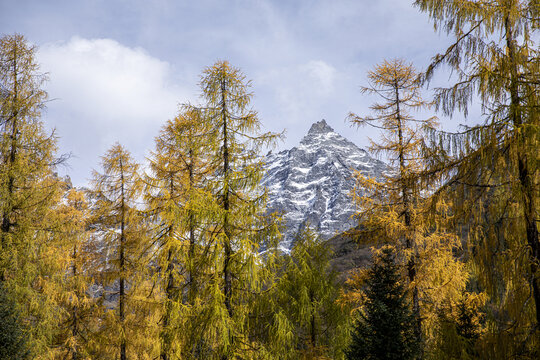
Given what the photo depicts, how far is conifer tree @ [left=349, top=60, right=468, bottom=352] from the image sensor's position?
898 cm

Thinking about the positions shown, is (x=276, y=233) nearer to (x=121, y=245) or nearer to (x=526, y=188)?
(x=526, y=188)

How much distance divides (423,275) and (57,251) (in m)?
10.2

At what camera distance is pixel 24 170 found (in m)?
9.05

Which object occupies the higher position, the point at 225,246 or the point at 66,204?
the point at 66,204

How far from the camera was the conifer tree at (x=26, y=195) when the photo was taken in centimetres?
873

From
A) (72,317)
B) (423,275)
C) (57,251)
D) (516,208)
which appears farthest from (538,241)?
(72,317)

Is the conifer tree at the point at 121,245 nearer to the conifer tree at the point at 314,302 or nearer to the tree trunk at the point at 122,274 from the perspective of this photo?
the tree trunk at the point at 122,274

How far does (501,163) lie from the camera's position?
423 cm

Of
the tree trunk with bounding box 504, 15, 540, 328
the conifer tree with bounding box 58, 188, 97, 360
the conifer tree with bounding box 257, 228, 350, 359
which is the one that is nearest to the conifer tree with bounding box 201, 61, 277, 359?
the conifer tree with bounding box 257, 228, 350, 359

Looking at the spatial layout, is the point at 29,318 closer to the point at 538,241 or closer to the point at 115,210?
the point at 115,210

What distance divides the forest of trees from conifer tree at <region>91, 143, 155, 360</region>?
63 millimetres

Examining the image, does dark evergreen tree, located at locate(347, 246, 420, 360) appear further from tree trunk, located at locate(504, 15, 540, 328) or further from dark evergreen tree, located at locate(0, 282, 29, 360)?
dark evergreen tree, located at locate(0, 282, 29, 360)

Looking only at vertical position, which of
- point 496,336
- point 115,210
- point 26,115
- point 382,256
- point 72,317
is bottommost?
point 72,317

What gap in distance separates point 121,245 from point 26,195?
3.75m
